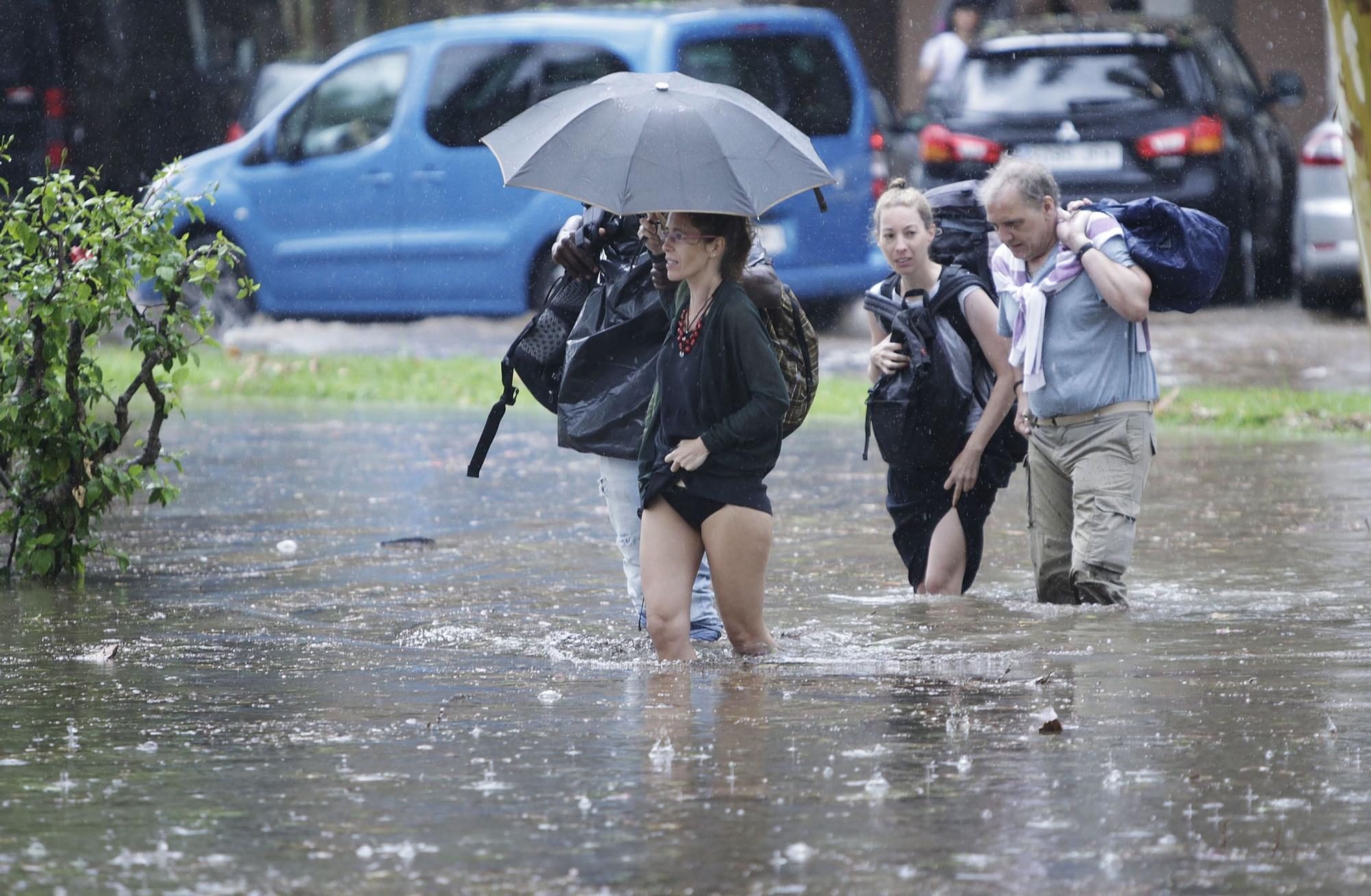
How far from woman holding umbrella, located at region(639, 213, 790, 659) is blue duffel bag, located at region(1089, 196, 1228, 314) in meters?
1.54

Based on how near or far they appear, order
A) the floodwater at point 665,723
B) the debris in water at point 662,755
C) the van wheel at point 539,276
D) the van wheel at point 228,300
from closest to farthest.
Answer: the floodwater at point 665,723
the debris in water at point 662,755
the van wheel at point 539,276
the van wheel at point 228,300

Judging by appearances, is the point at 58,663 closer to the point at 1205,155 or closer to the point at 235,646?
the point at 235,646

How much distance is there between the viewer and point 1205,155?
55.8 ft

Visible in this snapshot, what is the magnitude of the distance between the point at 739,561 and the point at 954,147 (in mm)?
11405

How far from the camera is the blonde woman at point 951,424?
741 cm

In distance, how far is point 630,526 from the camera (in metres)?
6.97

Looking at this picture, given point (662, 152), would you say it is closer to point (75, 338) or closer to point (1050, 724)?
point (1050, 724)

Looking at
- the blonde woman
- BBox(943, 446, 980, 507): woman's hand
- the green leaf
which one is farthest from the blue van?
BBox(943, 446, 980, 507): woman's hand

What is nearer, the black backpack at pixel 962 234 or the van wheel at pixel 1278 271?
the black backpack at pixel 962 234

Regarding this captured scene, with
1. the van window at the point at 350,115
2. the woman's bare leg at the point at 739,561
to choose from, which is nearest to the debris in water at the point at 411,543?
the woman's bare leg at the point at 739,561

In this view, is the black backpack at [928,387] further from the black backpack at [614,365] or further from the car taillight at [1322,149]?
the car taillight at [1322,149]

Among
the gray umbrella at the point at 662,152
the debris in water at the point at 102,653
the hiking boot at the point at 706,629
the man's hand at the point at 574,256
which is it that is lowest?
the hiking boot at the point at 706,629

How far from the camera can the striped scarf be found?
7.21 meters

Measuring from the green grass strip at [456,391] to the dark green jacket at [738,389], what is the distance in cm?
747
